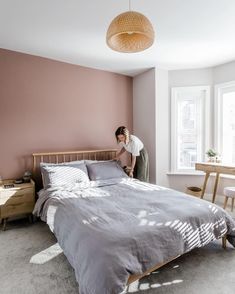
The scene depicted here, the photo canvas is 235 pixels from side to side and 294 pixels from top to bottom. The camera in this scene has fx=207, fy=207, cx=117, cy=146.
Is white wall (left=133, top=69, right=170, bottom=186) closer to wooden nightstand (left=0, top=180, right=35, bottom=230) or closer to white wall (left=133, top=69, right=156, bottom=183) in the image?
white wall (left=133, top=69, right=156, bottom=183)

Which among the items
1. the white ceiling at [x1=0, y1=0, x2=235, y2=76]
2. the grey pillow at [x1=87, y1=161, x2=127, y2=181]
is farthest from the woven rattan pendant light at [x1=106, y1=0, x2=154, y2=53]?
the grey pillow at [x1=87, y1=161, x2=127, y2=181]

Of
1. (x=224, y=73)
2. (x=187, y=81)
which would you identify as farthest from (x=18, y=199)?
(x=224, y=73)

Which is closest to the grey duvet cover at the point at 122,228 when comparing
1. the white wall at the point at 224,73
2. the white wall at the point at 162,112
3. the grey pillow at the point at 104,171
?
the grey pillow at the point at 104,171

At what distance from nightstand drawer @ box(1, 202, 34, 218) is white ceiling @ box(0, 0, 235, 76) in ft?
7.46

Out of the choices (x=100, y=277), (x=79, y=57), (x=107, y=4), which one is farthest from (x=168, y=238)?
(x=79, y=57)

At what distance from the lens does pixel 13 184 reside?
3.01 meters

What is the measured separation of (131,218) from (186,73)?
335cm

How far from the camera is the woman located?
11.5 feet

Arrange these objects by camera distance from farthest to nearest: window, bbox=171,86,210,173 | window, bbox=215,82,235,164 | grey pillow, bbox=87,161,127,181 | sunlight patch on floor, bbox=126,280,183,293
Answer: window, bbox=171,86,210,173
window, bbox=215,82,235,164
grey pillow, bbox=87,161,127,181
sunlight patch on floor, bbox=126,280,183,293

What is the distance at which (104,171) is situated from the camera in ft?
11.0

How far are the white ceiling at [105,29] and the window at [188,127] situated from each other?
0.63 metres

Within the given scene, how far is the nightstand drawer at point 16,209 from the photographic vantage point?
2.77 m

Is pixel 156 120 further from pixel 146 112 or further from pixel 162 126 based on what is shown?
pixel 146 112

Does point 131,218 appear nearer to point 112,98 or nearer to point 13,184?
point 13,184
